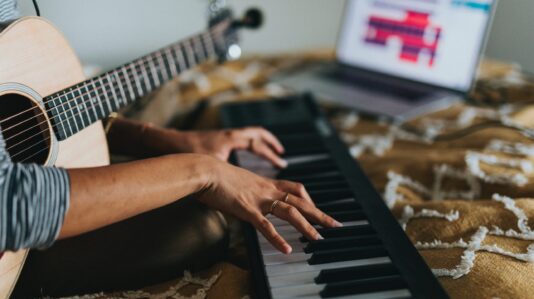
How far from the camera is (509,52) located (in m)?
1.84

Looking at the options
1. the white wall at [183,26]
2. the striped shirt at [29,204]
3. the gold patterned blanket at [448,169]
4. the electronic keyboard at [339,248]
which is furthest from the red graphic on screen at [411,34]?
the striped shirt at [29,204]

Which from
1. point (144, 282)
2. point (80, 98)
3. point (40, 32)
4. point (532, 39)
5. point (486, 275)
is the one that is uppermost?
point (532, 39)

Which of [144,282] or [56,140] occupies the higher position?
[56,140]

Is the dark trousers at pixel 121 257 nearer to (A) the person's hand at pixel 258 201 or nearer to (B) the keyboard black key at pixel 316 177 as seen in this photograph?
(A) the person's hand at pixel 258 201

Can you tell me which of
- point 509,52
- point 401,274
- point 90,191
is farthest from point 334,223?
point 509,52

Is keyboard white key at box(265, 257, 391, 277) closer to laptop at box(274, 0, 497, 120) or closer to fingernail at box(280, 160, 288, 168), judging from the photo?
fingernail at box(280, 160, 288, 168)

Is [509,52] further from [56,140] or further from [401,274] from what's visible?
[56,140]

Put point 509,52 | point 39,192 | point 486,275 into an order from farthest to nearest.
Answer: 1. point 509,52
2. point 486,275
3. point 39,192

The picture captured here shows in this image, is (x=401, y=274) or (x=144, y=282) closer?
(x=401, y=274)

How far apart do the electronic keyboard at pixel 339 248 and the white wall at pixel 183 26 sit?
967 millimetres

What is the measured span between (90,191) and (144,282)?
0.22 meters

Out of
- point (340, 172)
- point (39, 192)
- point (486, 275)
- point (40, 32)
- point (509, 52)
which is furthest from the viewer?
point (509, 52)

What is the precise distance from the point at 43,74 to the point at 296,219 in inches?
19.6

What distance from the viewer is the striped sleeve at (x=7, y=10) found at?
35.9 inches
